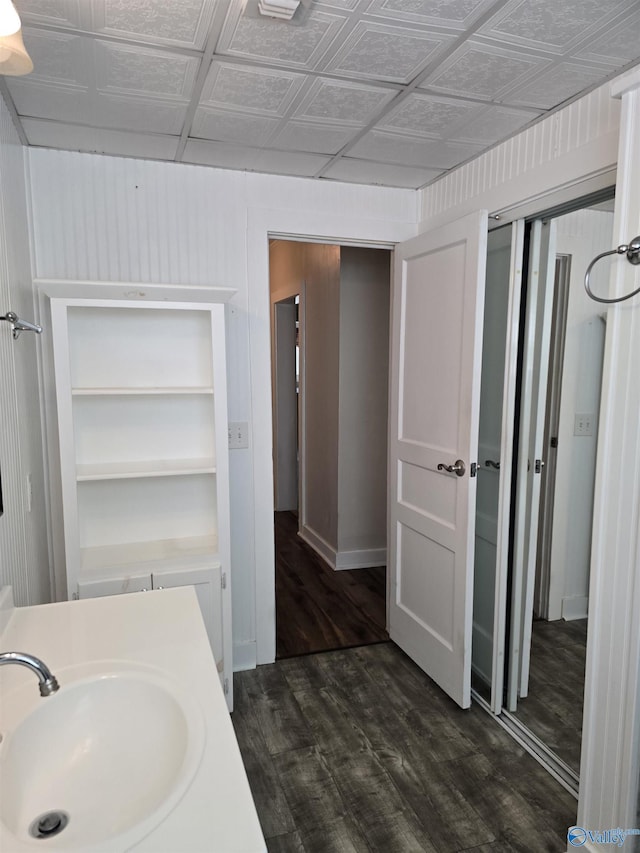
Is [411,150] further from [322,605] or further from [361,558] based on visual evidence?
[361,558]

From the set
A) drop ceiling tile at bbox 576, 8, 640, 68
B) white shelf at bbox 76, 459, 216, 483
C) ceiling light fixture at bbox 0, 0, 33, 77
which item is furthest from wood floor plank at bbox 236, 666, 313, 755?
drop ceiling tile at bbox 576, 8, 640, 68

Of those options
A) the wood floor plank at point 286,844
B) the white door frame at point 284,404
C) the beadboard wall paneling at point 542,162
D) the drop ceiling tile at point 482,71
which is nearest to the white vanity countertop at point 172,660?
the wood floor plank at point 286,844

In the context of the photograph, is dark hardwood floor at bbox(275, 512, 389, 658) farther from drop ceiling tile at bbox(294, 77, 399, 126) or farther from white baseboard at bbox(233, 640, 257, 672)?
drop ceiling tile at bbox(294, 77, 399, 126)

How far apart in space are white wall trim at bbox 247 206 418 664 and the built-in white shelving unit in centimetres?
23

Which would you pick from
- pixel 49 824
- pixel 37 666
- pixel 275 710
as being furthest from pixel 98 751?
pixel 275 710

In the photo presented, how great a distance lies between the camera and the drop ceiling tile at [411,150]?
2115 mm

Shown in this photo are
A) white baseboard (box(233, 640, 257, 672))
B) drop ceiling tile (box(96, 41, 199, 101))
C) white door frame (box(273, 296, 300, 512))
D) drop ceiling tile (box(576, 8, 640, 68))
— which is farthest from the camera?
white door frame (box(273, 296, 300, 512))

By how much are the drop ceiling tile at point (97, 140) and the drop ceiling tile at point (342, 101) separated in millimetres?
578

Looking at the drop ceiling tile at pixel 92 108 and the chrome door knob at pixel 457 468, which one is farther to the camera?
the chrome door knob at pixel 457 468

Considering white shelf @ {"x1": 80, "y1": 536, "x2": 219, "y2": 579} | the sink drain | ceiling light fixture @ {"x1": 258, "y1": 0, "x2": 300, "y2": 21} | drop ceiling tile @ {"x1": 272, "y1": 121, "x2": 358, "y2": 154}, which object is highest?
drop ceiling tile @ {"x1": 272, "y1": 121, "x2": 358, "y2": 154}

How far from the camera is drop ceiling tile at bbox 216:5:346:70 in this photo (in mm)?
1338

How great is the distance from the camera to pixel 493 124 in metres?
1.96

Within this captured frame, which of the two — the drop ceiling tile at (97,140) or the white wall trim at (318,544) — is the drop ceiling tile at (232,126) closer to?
the drop ceiling tile at (97,140)

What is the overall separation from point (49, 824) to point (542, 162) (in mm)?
2259
